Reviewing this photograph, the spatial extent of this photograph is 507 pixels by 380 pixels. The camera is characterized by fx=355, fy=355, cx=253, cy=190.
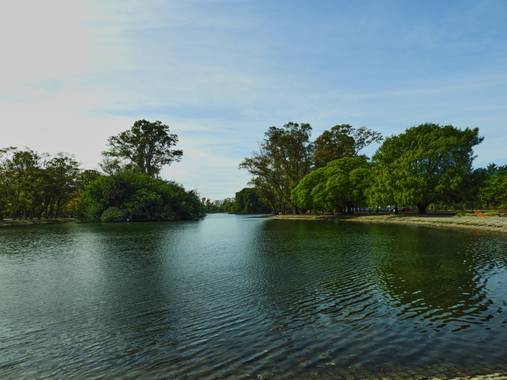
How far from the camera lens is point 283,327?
12555 mm

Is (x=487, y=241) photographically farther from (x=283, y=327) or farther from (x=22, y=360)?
(x=22, y=360)

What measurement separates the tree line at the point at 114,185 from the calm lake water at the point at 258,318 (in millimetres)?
78233

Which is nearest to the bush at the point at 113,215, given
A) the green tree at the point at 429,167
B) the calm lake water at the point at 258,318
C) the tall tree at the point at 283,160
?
the tall tree at the point at 283,160

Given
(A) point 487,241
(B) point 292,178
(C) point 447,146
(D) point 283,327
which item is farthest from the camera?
(B) point 292,178

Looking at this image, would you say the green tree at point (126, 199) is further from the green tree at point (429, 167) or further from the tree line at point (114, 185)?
the green tree at point (429, 167)

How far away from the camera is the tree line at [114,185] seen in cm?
9931

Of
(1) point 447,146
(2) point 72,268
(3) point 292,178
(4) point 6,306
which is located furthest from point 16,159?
(1) point 447,146

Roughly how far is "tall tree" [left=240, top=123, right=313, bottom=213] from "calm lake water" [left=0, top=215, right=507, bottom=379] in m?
89.6

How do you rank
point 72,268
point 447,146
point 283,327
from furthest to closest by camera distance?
point 447,146 → point 72,268 → point 283,327

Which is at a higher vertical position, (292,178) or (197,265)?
(292,178)

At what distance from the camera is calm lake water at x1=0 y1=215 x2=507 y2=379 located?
957cm

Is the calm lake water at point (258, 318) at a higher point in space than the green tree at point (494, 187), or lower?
lower

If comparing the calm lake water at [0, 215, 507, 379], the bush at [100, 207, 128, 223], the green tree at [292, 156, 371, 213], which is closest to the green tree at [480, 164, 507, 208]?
the green tree at [292, 156, 371, 213]

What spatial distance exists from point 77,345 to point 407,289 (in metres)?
14.6
